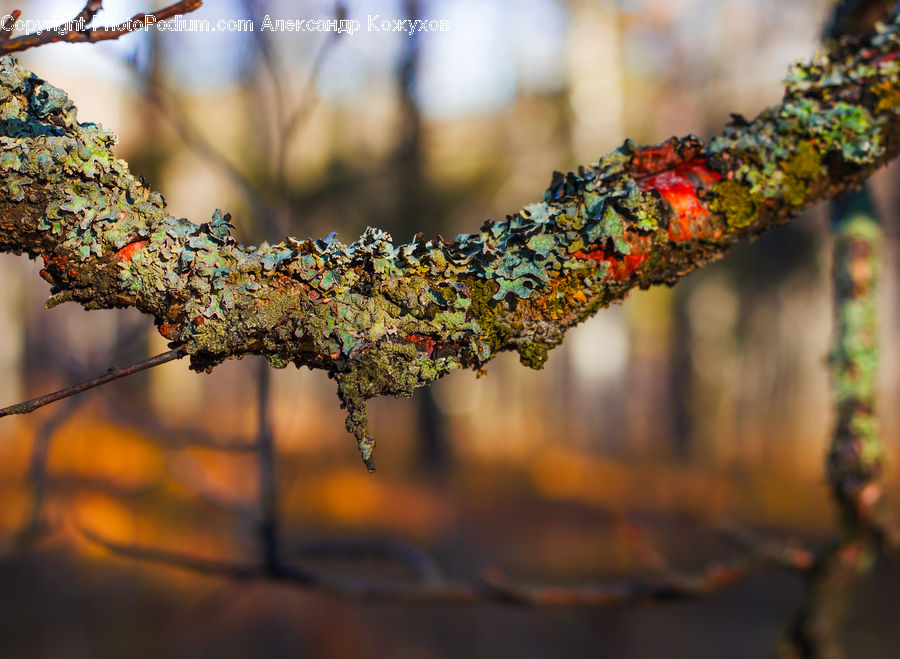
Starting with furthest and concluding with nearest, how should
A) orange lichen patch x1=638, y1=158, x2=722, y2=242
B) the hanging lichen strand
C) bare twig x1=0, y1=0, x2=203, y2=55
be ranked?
1. orange lichen patch x1=638, y1=158, x2=722, y2=242
2. the hanging lichen strand
3. bare twig x1=0, y1=0, x2=203, y2=55

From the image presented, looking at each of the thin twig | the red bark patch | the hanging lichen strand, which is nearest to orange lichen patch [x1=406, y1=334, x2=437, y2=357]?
the hanging lichen strand

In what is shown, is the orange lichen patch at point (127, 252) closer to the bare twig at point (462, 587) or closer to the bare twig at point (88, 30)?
the bare twig at point (88, 30)

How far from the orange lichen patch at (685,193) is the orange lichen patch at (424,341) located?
411 mm

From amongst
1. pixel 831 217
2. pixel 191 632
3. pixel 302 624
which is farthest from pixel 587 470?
pixel 831 217

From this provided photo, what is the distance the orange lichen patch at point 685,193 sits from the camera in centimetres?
103

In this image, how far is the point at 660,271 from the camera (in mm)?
1059

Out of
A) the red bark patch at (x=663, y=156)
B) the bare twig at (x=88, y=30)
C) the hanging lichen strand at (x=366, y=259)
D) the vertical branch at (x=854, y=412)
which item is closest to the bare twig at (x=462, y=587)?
the vertical branch at (x=854, y=412)

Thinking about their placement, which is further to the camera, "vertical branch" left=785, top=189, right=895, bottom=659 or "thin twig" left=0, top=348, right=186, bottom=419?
"vertical branch" left=785, top=189, right=895, bottom=659

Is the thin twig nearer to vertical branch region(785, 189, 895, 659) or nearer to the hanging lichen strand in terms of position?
the hanging lichen strand

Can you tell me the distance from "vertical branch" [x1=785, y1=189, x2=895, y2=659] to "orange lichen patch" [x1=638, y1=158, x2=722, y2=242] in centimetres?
132

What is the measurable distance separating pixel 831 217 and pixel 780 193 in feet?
4.25

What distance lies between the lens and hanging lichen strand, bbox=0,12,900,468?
872 mm

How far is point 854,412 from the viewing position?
2059 mm

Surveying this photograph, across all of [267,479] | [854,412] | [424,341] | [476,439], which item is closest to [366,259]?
[424,341]
